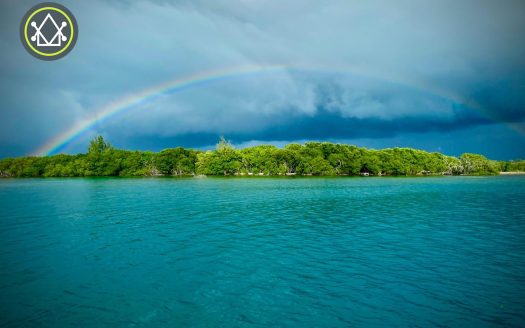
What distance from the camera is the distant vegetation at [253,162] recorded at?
144m

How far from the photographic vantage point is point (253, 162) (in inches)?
5886

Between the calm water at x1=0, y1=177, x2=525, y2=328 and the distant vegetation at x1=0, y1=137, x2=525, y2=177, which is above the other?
the distant vegetation at x1=0, y1=137, x2=525, y2=177

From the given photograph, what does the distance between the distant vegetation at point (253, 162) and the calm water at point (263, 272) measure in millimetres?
114913

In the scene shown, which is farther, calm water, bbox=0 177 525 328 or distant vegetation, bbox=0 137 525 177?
distant vegetation, bbox=0 137 525 177

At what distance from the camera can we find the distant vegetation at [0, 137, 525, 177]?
144 m

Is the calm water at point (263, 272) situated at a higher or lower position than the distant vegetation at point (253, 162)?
lower

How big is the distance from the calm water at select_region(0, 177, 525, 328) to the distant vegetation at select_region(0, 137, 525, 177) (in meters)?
115

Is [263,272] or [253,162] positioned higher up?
[253,162]

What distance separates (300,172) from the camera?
476 ft

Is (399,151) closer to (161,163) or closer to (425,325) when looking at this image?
(161,163)

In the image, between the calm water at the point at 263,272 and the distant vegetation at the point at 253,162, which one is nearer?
the calm water at the point at 263,272

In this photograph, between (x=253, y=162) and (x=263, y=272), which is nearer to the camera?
(x=263, y=272)

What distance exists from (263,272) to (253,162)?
134325 millimetres

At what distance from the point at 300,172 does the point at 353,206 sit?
106496 mm
